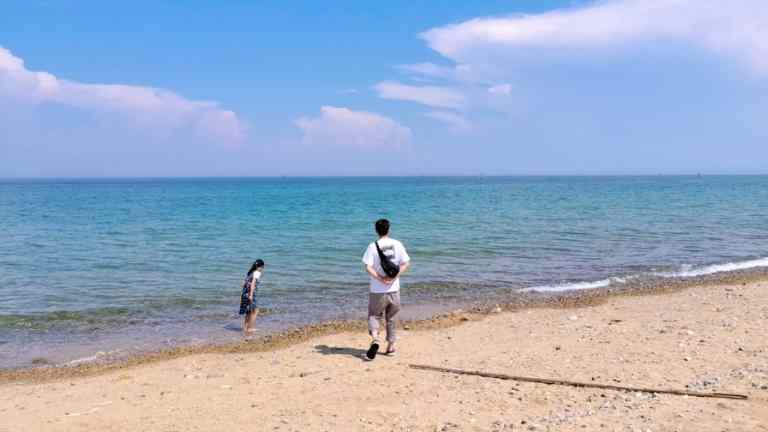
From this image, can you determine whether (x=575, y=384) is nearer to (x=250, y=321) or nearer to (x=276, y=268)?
(x=250, y=321)

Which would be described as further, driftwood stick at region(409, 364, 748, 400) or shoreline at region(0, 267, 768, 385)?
shoreline at region(0, 267, 768, 385)

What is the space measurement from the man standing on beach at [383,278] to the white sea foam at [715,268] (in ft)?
40.3

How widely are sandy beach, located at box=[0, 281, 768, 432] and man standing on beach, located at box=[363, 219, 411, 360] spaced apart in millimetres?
588

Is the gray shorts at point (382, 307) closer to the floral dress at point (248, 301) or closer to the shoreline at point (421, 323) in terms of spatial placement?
the shoreline at point (421, 323)

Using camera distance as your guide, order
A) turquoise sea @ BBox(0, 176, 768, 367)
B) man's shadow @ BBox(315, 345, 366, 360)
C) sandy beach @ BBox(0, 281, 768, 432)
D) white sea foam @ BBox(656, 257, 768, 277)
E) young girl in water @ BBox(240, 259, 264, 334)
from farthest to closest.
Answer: white sea foam @ BBox(656, 257, 768, 277) < turquoise sea @ BBox(0, 176, 768, 367) < young girl in water @ BBox(240, 259, 264, 334) < man's shadow @ BBox(315, 345, 366, 360) < sandy beach @ BBox(0, 281, 768, 432)

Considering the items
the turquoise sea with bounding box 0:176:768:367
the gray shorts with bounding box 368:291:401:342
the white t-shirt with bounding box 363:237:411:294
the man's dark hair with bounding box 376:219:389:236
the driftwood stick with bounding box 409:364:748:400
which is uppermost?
the man's dark hair with bounding box 376:219:389:236

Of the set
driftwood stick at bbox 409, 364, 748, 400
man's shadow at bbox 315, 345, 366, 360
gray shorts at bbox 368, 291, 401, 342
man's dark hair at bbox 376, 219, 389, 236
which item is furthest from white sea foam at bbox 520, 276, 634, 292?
man's dark hair at bbox 376, 219, 389, 236

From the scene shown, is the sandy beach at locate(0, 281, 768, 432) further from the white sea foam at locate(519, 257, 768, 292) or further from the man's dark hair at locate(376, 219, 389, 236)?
the white sea foam at locate(519, 257, 768, 292)

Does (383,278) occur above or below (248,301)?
above

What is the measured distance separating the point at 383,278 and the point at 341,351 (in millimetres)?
1975

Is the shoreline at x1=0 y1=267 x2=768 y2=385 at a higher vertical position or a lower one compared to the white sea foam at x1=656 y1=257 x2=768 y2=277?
lower

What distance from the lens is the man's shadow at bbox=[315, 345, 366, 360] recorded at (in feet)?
31.1

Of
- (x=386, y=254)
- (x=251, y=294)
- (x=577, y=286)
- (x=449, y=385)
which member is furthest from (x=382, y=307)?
(x=577, y=286)

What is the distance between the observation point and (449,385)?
24.8ft
